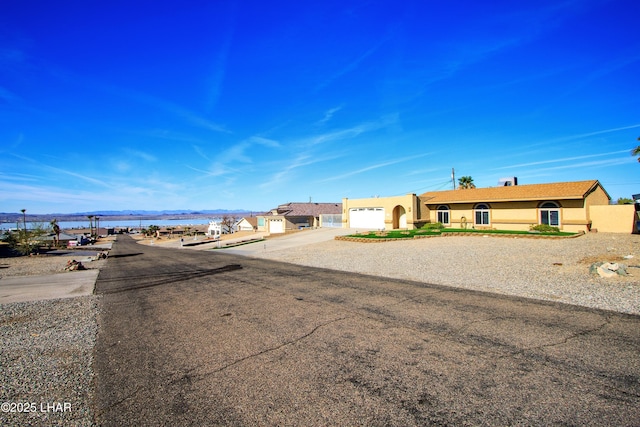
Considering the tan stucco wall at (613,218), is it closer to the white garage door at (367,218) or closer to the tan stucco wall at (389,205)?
the tan stucco wall at (389,205)

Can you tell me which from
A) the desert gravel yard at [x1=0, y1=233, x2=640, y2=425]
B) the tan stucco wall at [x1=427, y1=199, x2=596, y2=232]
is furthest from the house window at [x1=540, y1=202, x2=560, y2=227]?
the desert gravel yard at [x1=0, y1=233, x2=640, y2=425]

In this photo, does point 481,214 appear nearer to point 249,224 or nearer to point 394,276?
point 394,276

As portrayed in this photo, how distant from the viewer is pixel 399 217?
40000 mm

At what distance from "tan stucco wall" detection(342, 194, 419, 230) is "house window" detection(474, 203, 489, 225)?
6336 millimetres

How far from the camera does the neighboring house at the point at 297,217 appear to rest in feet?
176

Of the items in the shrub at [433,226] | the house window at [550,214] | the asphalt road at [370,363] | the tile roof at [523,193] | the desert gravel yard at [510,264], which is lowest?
the desert gravel yard at [510,264]

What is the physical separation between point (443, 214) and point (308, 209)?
2800cm

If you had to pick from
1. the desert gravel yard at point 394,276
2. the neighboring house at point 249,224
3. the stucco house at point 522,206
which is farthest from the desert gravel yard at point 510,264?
the neighboring house at point 249,224

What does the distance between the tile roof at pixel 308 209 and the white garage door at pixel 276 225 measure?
1.83m

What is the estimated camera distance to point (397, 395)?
4406mm

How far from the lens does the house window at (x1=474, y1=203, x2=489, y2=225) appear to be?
108ft

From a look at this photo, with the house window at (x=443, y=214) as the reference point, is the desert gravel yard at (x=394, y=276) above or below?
below

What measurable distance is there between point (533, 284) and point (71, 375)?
1317cm

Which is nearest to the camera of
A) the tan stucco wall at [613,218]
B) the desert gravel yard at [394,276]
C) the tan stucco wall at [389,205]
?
the desert gravel yard at [394,276]
